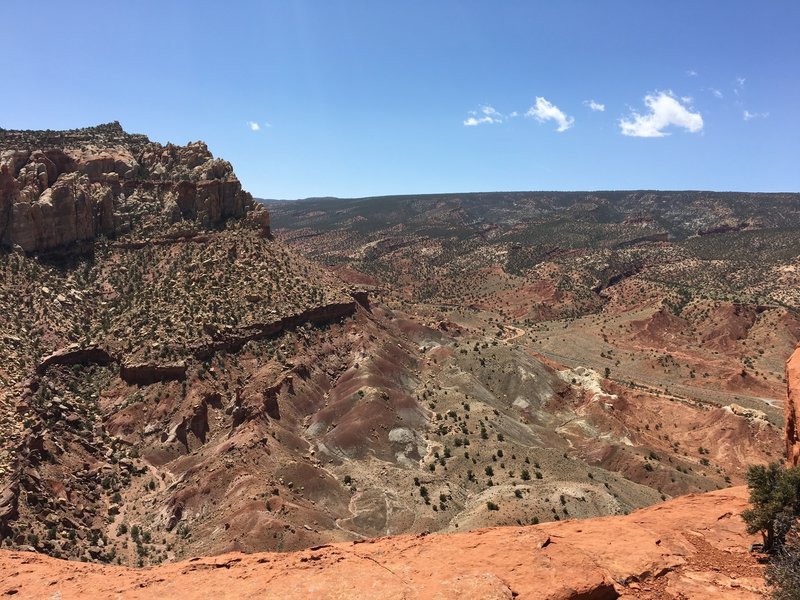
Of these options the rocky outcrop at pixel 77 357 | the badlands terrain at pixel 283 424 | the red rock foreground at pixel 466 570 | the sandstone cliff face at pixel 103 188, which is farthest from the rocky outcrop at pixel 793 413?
the sandstone cliff face at pixel 103 188

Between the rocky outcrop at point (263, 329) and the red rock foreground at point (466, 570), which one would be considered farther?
the rocky outcrop at point (263, 329)

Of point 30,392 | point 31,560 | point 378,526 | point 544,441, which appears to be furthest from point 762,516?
point 30,392

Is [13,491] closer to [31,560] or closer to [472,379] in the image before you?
[31,560]

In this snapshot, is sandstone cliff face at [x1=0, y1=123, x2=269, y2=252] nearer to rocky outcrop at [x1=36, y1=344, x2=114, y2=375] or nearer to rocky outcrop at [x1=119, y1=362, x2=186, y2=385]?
rocky outcrop at [x1=36, y1=344, x2=114, y2=375]

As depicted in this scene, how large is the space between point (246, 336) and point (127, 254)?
76.1 feet

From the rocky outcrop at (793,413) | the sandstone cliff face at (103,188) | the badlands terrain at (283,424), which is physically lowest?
the badlands terrain at (283,424)

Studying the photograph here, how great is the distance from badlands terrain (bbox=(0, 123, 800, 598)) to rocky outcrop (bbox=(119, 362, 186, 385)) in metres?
0.23

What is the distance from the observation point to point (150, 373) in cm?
5531

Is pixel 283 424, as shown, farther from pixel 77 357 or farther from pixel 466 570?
pixel 466 570

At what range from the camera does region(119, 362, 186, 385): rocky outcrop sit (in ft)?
181

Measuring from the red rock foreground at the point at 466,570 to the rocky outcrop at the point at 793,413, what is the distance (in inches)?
123

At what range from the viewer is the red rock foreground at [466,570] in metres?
15.0

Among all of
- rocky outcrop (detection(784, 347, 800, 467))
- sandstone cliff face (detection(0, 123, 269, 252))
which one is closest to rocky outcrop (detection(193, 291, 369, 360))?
sandstone cliff face (detection(0, 123, 269, 252))

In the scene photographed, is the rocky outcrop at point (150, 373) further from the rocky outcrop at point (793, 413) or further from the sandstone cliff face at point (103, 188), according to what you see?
the rocky outcrop at point (793, 413)
